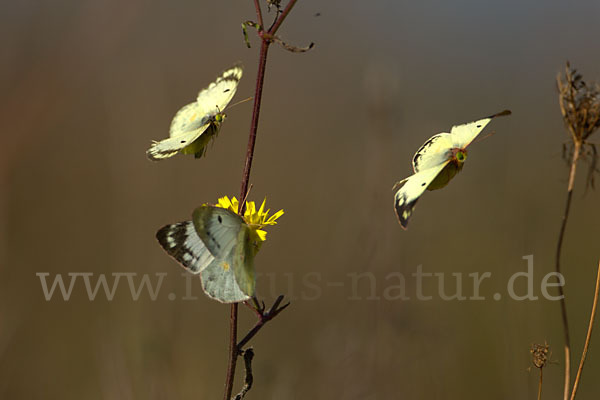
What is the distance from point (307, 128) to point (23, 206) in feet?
10.0

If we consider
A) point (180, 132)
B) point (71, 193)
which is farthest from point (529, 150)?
point (180, 132)

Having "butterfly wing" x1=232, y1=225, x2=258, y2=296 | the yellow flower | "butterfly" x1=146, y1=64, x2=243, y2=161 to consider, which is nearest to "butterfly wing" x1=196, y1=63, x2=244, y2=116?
"butterfly" x1=146, y1=64, x2=243, y2=161

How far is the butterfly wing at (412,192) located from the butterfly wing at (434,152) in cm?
2

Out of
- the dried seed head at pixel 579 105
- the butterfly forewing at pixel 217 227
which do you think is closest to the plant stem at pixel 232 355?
the butterfly forewing at pixel 217 227

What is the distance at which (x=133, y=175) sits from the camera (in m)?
3.22

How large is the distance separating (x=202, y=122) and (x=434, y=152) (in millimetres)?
523

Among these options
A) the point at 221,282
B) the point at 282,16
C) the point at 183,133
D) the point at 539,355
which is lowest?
the point at 539,355

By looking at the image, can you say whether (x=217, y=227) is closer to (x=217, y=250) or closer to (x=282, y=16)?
(x=217, y=250)

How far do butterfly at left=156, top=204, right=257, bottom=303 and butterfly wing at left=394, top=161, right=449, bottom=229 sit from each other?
29 cm

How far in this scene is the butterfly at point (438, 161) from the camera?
109 cm

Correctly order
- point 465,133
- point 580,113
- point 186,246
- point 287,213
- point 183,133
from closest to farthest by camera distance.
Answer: point 186,246 → point 465,133 → point 183,133 → point 580,113 → point 287,213

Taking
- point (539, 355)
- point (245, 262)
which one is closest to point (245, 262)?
point (245, 262)

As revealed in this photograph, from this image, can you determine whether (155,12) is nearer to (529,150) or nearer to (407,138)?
(407,138)

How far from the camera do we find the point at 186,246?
3.63 feet
